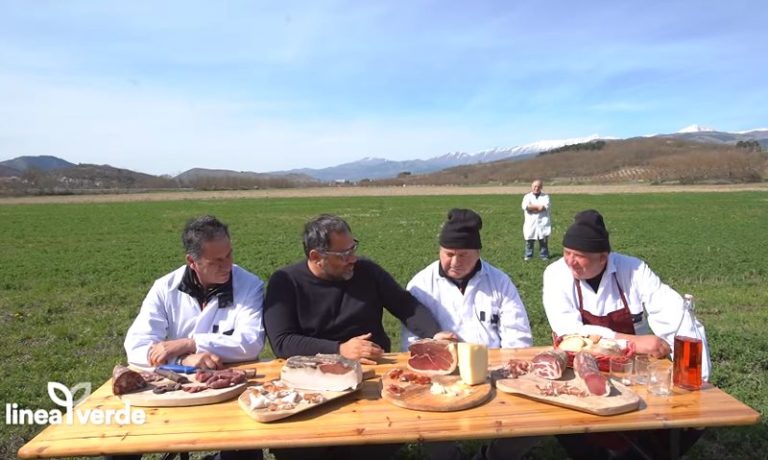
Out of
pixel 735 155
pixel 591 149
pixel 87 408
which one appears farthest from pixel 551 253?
pixel 591 149

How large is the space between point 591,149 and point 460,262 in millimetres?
154180

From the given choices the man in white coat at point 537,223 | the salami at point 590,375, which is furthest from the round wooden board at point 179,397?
the man in white coat at point 537,223

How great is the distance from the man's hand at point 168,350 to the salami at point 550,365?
2045 millimetres

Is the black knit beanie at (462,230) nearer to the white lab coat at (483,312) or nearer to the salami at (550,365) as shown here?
the white lab coat at (483,312)

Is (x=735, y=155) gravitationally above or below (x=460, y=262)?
above

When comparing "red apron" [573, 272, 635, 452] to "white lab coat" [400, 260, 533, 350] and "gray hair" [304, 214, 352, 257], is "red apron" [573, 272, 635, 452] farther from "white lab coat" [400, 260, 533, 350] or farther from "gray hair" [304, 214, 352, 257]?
"gray hair" [304, 214, 352, 257]

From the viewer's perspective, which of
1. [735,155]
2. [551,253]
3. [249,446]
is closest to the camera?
[249,446]

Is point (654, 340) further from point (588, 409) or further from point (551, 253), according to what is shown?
point (551, 253)

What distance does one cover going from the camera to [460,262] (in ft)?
13.4

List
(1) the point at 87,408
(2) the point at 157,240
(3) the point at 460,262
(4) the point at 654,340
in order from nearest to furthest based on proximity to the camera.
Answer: (1) the point at 87,408
(4) the point at 654,340
(3) the point at 460,262
(2) the point at 157,240

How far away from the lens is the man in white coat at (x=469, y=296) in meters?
4.02

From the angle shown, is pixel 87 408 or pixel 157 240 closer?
pixel 87 408

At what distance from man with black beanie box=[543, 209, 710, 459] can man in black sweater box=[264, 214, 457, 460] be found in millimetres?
883

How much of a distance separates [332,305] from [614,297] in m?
A: 1.98
